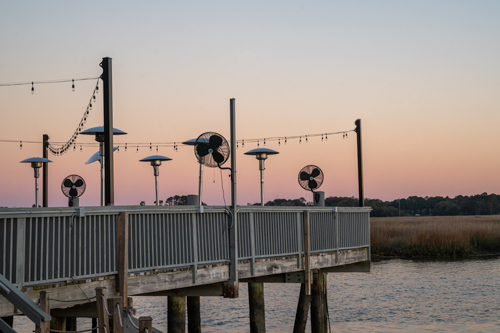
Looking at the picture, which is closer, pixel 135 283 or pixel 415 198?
pixel 135 283

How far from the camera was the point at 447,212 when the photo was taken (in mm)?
138125

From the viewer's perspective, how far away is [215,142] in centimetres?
1523

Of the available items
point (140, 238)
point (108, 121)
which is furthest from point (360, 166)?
point (140, 238)

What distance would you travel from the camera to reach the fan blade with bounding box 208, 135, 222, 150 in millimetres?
15195

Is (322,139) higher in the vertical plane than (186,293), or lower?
higher

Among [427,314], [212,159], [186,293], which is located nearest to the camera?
[186,293]

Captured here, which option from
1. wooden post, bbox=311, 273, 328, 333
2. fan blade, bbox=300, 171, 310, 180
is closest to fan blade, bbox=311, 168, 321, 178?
fan blade, bbox=300, 171, 310, 180

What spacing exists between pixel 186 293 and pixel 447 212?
131921 millimetres

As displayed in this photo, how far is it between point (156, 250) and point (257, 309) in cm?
692

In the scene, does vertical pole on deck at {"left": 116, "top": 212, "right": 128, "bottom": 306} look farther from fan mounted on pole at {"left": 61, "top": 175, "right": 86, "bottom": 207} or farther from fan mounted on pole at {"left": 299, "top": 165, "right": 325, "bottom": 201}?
fan mounted on pole at {"left": 61, "top": 175, "right": 86, "bottom": 207}

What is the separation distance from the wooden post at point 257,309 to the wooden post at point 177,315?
6.37ft

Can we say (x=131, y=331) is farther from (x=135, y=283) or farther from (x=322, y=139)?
(x=322, y=139)

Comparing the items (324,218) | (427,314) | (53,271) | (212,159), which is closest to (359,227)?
(324,218)

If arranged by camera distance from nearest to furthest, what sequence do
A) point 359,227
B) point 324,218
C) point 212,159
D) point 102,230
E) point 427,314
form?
1. point 102,230
2. point 212,159
3. point 324,218
4. point 359,227
5. point 427,314
